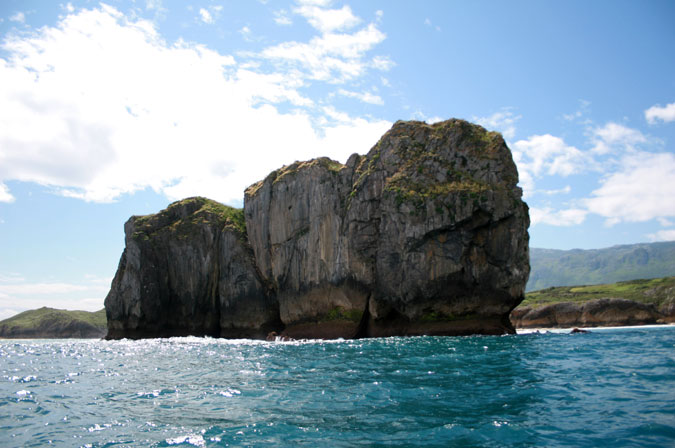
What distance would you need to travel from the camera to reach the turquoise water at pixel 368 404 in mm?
10281

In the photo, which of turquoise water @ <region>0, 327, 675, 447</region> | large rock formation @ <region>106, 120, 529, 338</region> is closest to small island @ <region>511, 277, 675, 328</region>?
large rock formation @ <region>106, 120, 529, 338</region>

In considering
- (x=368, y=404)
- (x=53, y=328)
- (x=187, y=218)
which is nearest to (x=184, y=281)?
(x=187, y=218)

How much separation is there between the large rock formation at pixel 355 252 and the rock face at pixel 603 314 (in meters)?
36.6

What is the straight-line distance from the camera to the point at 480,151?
48656 millimetres

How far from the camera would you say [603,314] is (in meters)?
72.5

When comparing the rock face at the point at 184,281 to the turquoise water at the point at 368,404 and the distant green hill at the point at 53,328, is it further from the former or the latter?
the distant green hill at the point at 53,328

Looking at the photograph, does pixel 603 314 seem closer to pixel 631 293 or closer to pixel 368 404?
pixel 631 293

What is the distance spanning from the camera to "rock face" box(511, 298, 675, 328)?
2776 inches

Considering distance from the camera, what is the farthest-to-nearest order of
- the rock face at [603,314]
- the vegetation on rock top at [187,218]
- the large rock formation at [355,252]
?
the rock face at [603,314] < the vegetation on rock top at [187,218] < the large rock formation at [355,252]

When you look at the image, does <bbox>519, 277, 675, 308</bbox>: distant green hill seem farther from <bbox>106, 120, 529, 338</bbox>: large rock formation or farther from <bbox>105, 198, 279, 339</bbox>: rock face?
<bbox>105, 198, 279, 339</bbox>: rock face

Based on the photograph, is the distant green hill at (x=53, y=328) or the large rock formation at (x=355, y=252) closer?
the large rock formation at (x=355, y=252)

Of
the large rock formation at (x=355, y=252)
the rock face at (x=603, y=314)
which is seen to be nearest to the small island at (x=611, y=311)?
the rock face at (x=603, y=314)

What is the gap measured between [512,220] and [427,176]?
10.0m

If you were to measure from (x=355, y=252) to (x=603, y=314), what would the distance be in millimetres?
47543
